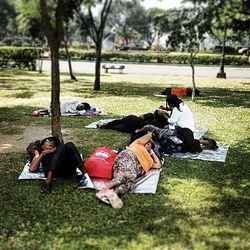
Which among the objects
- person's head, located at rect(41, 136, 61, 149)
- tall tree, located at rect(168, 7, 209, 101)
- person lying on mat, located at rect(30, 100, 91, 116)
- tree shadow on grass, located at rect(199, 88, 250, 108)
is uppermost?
tall tree, located at rect(168, 7, 209, 101)

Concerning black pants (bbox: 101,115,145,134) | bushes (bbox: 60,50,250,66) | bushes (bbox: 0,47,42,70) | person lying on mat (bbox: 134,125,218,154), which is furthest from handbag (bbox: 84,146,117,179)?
bushes (bbox: 60,50,250,66)

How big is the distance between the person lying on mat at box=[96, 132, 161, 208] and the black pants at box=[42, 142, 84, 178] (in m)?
0.67

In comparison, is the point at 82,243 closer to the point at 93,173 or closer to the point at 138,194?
the point at 138,194

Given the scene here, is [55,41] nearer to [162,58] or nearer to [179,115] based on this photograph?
[179,115]

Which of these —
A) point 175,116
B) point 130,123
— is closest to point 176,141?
point 175,116

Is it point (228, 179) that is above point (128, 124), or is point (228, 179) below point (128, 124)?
below

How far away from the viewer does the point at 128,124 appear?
33.1ft

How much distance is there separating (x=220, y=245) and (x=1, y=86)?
682 inches

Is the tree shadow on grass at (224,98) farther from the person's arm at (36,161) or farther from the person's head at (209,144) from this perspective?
the person's arm at (36,161)

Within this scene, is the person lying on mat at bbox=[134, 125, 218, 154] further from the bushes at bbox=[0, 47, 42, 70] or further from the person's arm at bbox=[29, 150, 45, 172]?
the bushes at bbox=[0, 47, 42, 70]

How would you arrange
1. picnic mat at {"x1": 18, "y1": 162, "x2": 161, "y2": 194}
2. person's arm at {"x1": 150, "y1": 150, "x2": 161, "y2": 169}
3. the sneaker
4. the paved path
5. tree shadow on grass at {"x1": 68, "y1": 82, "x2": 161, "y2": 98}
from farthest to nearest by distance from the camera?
the paved path
tree shadow on grass at {"x1": 68, "y1": 82, "x2": 161, "y2": 98}
person's arm at {"x1": 150, "y1": 150, "x2": 161, "y2": 169}
picnic mat at {"x1": 18, "y1": 162, "x2": 161, "y2": 194}
the sneaker

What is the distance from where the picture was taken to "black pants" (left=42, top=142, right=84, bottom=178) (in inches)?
252

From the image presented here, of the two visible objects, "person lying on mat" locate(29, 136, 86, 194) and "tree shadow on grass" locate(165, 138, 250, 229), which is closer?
"tree shadow on grass" locate(165, 138, 250, 229)

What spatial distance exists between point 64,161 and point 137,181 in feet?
3.96
